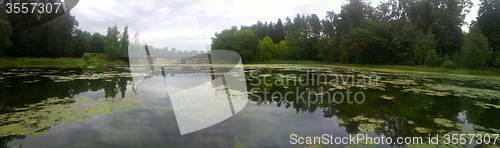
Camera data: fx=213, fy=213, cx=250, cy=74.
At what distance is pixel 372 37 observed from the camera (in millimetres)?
34625

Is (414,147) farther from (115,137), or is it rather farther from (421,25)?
(421,25)

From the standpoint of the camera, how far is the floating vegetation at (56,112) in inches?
165

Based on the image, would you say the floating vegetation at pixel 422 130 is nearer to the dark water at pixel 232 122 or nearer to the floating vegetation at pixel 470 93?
the dark water at pixel 232 122

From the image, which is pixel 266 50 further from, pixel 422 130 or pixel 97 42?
pixel 97 42

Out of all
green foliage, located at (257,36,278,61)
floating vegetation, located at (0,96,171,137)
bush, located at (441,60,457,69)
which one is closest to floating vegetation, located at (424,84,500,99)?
floating vegetation, located at (0,96,171,137)

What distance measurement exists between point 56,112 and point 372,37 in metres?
39.0

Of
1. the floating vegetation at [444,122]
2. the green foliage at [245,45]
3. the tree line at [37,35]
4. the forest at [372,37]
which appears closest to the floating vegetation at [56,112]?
the floating vegetation at [444,122]

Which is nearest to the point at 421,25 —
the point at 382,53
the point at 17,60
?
the point at 382,53

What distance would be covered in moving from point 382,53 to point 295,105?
35.6m

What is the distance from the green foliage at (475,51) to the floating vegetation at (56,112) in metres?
32.1

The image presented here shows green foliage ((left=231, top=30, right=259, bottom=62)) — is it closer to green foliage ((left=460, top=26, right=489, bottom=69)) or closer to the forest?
the forest

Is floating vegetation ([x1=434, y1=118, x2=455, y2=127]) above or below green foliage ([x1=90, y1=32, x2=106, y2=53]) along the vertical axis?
below

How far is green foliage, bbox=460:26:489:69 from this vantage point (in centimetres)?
2300

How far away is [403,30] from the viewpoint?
31578 millimetres
